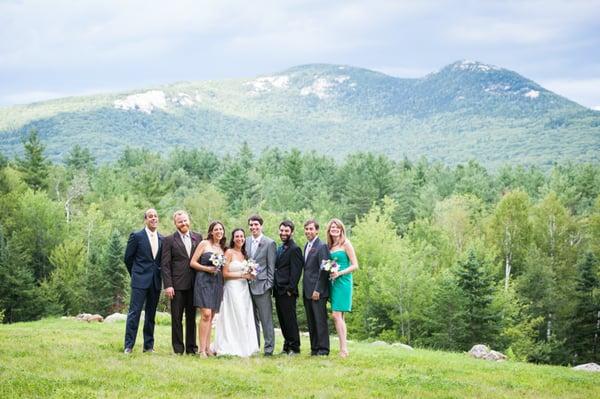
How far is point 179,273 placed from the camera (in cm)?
1254

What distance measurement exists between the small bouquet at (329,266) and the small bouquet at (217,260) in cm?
193

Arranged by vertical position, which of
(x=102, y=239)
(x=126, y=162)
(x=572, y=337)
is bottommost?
(x=572, y=337)

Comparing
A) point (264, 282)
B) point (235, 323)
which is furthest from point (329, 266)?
point (235, 323)

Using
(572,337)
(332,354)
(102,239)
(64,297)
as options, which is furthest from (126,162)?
(332,354)

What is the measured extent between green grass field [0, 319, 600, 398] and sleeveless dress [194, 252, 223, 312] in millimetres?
1049

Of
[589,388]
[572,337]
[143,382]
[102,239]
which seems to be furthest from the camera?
[102,239]

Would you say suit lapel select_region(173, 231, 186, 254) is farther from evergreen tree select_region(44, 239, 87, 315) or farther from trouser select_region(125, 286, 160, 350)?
evergreen tree select_region(44, 239, 87, 315)

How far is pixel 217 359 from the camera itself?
1214 cm

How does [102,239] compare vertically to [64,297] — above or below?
above

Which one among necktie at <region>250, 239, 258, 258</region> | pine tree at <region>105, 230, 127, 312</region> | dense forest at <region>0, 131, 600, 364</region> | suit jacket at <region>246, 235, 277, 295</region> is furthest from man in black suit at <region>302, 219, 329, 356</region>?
pine tree at <region>105, 230, 127, 312</region>

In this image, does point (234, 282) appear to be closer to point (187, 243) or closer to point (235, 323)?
point (235, 323)

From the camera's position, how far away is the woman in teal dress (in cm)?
1287

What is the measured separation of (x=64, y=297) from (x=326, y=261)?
4082cm

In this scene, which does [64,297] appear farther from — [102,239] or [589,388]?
[589,388]
